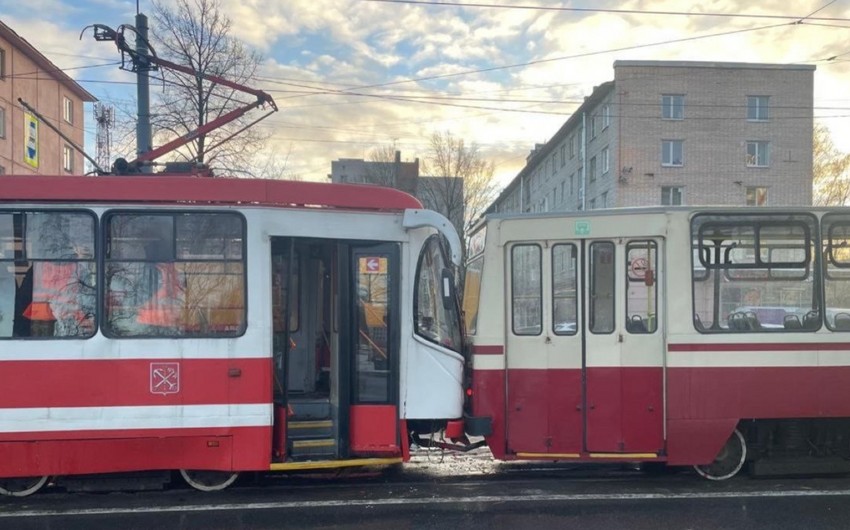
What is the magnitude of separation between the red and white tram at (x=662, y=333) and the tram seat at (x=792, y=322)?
0.01 meters

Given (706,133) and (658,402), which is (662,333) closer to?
(658,402)

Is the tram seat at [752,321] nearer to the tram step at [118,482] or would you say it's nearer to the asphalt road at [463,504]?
the asphalt road at [463,504]

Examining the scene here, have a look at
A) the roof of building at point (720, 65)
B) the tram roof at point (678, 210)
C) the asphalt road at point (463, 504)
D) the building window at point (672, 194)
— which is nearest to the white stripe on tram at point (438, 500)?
the asphalt road at point (463, 504)

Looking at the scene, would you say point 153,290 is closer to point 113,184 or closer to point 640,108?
point 113,184

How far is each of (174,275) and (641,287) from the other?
5.00 m

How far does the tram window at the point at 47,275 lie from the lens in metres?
6.43

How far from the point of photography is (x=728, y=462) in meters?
7.45

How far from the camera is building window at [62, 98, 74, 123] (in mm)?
39031

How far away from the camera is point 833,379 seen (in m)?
7.24

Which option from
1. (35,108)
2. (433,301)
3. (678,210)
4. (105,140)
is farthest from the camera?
(35,108)

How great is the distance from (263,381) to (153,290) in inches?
56.4

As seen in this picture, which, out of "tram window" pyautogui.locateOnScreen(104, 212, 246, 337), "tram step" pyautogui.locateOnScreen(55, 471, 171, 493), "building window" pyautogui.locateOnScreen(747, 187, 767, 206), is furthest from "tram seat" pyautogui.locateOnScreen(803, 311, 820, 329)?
"building window" pyautogui.locateOnScreen(747, 187, 767, 206)

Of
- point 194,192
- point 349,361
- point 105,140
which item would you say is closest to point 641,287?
point 349,361

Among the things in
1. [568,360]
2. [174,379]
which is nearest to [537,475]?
[568,360]
